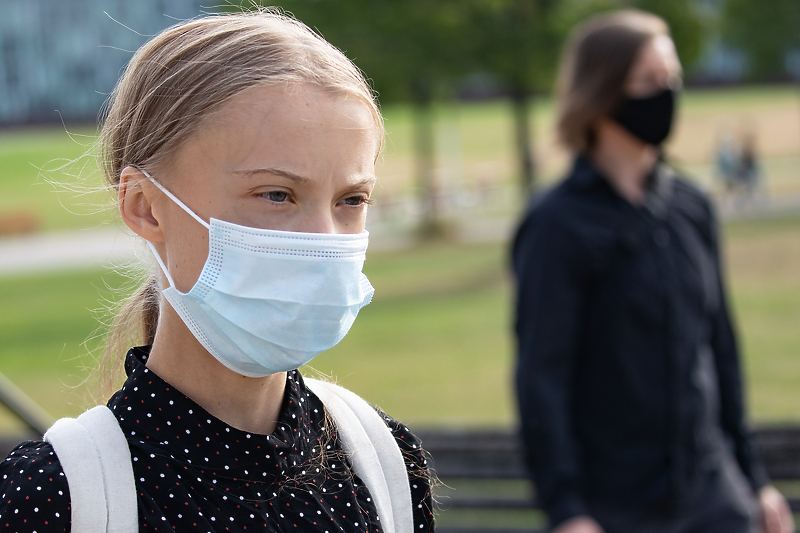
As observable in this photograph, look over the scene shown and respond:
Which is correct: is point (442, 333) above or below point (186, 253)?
below

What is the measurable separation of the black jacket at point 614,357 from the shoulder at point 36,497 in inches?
73.3

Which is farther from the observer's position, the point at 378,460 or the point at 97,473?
the point at 378,460

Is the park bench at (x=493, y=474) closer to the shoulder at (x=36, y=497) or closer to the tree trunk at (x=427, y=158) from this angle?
the shoulder at (x=36, y=497)

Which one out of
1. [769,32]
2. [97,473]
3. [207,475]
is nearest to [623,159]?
[207,475]

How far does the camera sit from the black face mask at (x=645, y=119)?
3.29 metres

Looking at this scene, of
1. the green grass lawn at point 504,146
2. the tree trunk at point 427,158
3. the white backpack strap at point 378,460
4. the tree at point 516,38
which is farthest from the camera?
the green grass lawn at point 504,146

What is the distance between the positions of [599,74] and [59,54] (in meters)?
62.3

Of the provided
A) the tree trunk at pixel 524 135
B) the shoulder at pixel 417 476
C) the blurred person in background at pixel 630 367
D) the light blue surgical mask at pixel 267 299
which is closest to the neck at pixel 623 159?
the blurred person in background at pixel 630 367

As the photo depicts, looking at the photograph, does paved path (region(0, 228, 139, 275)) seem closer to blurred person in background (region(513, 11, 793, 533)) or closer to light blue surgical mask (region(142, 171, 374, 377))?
blurred person in background (region(513, 11, 793, 533))

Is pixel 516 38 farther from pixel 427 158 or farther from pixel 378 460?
pixel 378 460

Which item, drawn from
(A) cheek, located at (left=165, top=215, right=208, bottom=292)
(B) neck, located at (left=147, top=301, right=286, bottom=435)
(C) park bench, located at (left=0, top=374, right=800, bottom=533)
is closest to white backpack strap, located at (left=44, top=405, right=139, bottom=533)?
(B) neck, located at (left=147, top=301, right=286, bottom=435)

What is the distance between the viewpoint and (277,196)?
4.99ft

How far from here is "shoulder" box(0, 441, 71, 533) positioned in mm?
1310

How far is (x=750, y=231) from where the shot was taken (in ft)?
61.3
